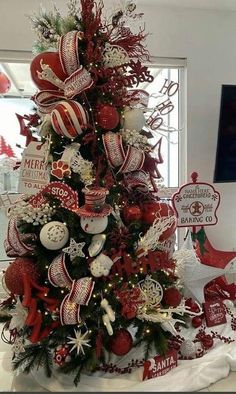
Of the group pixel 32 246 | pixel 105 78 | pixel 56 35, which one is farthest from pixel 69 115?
pixel 32 246

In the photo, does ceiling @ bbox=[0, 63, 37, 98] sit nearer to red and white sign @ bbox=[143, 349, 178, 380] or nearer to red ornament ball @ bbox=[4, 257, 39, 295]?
red ornament ball @ bbox=[4, 257, 39, 295]

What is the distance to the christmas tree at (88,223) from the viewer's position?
56.2 inches

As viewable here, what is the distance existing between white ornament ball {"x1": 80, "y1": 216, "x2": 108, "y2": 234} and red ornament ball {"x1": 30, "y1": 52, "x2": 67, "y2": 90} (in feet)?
2.08

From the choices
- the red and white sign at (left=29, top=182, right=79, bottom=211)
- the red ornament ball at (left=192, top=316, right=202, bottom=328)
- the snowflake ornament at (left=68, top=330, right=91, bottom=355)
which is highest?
the red and white sign at (left=29, top=182, right=79, bottom=211)

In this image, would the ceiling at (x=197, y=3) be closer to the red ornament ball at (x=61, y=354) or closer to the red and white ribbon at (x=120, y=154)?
the red and white ribbon at (x=120, y=154)

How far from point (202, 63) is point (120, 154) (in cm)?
148

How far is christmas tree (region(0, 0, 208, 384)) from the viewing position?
4.69ft

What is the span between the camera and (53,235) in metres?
1.40

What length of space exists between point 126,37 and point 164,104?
0.36m

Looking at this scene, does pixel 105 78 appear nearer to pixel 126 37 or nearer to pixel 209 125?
pixel 126 37

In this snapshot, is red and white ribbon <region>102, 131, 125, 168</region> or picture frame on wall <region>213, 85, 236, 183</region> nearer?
red and white ribbon <region>102, 131, 125, 168</region>

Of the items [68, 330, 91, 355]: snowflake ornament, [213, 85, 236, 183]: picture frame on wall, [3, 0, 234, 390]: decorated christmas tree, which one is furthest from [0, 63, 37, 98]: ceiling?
[68, 330, 91, 355]: snowflake ornament

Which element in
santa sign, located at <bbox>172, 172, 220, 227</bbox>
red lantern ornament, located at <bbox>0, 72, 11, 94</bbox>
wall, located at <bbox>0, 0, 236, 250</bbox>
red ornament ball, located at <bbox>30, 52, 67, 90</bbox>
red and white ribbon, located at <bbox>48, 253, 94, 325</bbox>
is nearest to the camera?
red and white ribbon, located at <bbox>48, 253, 94, 325</bbox>

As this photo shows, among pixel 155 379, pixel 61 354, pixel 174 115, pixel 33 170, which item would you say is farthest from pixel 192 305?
pixel 174 115
